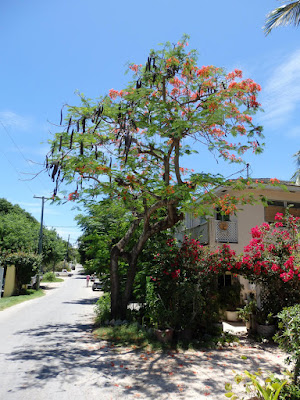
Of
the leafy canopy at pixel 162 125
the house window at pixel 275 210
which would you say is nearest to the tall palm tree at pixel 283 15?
the leafy canopy at pixel 162 125

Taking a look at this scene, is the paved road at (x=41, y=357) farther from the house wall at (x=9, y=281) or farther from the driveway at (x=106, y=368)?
the house wall at (x=9, y=281)

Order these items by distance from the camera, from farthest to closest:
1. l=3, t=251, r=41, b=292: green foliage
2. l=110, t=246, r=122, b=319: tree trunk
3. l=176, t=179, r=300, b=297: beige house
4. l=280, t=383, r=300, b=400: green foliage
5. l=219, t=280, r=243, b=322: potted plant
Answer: l=3, t=251, r=41, b=292: green foliage, l=176, t=179, r=300, b=297: beige house, l=219, t=280, r=243, b=322: potted plant, l=110, t=246, r=122, b=319: tree trunk, l=280, t=383, r=300, b=400: green foliage

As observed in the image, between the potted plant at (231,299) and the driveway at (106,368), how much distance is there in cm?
446

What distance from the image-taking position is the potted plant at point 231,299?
1380 cm

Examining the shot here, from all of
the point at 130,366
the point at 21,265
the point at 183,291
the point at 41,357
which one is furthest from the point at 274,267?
the point at 21,265

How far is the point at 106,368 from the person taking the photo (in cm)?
653

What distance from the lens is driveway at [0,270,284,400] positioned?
5242mm

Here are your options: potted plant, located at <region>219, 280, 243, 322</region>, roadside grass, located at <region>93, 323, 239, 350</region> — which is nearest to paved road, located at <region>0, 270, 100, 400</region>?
roadside grass, located at <region>93, 323, 239, 350</region>

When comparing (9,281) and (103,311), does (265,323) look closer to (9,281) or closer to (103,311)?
(103,311)

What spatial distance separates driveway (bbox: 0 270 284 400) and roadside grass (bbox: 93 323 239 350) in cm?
34

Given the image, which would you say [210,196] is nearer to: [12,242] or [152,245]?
[152,245]

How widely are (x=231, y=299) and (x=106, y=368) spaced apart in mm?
8864

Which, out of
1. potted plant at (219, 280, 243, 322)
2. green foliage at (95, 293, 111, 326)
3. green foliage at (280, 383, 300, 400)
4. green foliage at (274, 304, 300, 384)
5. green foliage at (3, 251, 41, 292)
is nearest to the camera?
green foliage at (280, 383, 300, 400)

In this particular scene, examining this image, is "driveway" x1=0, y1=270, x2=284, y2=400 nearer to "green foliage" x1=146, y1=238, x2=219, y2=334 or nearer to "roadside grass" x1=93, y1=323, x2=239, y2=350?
"roadside grass" x1=93, y1=323, x2=239, y2=350
